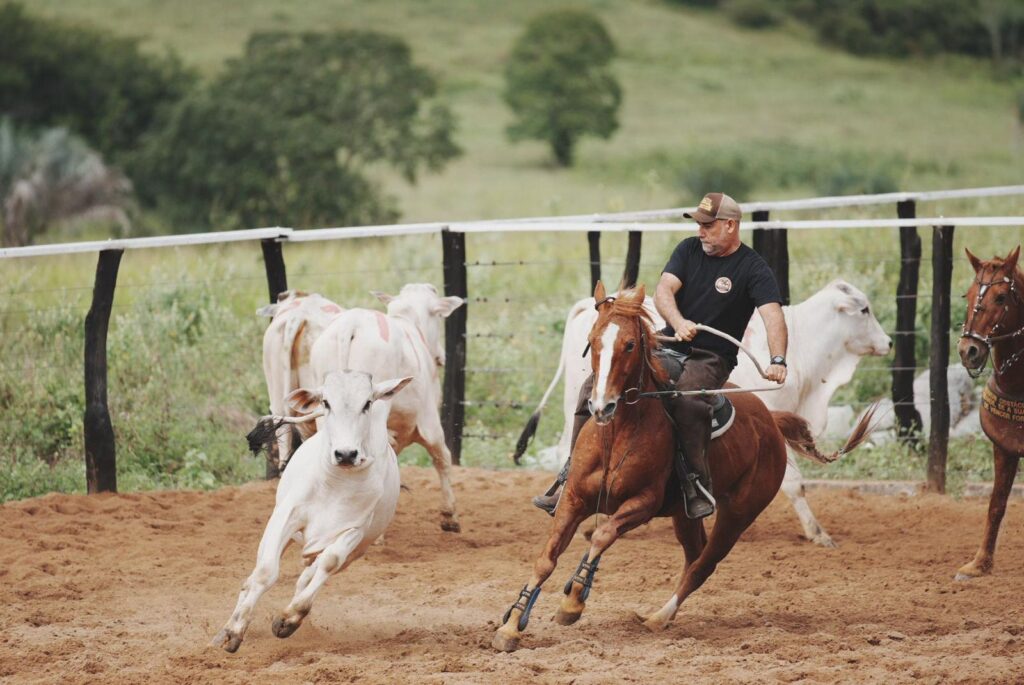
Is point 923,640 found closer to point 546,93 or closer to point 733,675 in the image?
point 733,675

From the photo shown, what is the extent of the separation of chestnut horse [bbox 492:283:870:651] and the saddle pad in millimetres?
64

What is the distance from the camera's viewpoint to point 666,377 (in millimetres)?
8086

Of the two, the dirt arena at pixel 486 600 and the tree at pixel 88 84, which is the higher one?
the tree at pixel 88 84

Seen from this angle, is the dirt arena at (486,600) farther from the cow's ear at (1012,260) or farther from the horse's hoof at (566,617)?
Result: the cow's ear at (1012,260)

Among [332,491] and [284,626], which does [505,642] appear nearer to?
[284,626]

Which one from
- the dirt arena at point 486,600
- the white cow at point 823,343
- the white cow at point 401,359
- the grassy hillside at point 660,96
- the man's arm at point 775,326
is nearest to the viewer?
the dirt arena at point 486,600

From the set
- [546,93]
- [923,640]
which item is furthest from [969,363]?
[546,93]

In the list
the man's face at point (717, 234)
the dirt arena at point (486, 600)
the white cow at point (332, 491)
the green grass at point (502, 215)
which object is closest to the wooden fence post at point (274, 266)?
the green grass at point (502, 215)

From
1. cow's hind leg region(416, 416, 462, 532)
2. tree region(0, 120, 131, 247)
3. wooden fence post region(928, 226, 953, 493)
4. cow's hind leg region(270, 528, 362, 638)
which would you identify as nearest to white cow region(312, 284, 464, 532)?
cow's hind leg region(416, 416, 462, 532)

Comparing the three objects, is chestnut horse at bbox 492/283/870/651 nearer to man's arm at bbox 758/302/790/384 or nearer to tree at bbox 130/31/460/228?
man's arm at bbox 758/302/790/384

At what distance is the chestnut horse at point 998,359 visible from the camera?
30.2 feet

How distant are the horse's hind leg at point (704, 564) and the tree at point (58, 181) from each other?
24096 mm

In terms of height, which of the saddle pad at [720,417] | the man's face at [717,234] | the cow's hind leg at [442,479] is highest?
the man's face at [717,234]

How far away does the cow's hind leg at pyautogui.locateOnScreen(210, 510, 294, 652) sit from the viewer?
7551 mm
